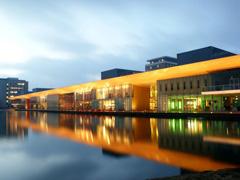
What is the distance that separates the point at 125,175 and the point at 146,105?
54.6 meters

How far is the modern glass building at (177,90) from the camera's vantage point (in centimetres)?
3906

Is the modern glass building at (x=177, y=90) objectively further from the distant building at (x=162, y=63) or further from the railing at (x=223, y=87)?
the distant building at (x=162, y=63)

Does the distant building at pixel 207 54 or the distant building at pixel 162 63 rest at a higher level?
the distant building at pixel 162 63

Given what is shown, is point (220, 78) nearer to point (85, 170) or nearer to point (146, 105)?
point (146, 105)

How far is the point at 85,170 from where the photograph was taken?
31.2 feet

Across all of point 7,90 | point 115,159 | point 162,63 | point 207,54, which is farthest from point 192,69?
point 7,90

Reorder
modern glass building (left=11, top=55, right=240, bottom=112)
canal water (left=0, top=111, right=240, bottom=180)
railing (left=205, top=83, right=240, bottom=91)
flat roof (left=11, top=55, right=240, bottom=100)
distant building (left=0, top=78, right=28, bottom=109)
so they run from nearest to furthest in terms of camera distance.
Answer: canal water (left=0, top=111, right=240, bottom=180) → flat roof (left=11, top=55, right=240, bottom=100) → railing (left=205, top=83, right=240, bottom=91) → modern glass building (left=11, top=55, right=240, bottom=112) → distant building (left=0, top=78, right=28, bottom=109)

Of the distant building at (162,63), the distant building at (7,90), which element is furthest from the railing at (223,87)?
the distant building at (7,90)

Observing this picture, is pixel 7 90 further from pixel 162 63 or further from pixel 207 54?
pixel 207 54

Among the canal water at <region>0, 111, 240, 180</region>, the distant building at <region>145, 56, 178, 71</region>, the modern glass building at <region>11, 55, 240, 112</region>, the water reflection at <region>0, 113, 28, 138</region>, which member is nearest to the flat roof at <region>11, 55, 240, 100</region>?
the modern glass building at <region>11, 55, 240, 112</region>

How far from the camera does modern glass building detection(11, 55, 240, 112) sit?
3906 centimetres

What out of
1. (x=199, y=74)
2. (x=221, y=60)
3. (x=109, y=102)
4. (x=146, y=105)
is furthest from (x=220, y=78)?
(x=109, y=102)

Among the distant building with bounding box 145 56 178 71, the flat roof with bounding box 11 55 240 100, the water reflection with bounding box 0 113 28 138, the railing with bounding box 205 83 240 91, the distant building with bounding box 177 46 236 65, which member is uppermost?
the distant building with bounding box 145 56 178 71

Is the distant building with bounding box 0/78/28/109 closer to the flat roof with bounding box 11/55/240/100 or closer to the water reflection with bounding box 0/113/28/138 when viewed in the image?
the flat roof with bounding box 11/55/240/100
